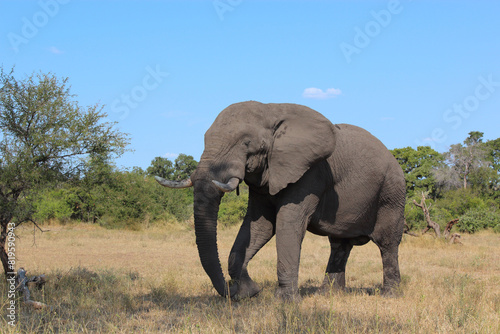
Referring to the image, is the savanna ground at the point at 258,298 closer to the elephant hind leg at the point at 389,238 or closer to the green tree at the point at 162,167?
the elephant hind leg at the point at 389,238

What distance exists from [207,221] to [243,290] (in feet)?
5.36

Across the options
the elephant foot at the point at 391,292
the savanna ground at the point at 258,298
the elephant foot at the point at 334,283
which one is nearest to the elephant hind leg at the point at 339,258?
the elephant foot at the point at 334,283

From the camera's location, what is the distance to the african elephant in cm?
647

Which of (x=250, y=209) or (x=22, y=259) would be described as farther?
(x=22, y=259)

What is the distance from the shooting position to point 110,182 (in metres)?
9.99

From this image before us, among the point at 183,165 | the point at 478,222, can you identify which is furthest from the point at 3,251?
the point at 183,165

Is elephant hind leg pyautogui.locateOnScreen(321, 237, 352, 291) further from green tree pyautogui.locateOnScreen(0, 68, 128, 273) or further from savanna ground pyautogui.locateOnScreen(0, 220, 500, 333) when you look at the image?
green tree pyautogui.locateOnScreen(0, 68, 128, 273)

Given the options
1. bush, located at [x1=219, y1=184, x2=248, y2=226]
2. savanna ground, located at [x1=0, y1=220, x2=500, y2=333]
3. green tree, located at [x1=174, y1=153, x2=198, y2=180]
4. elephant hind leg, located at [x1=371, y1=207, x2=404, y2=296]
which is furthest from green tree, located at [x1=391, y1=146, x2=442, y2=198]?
elephant hind leg, located at [x1=371, y1=207, x2=404, y2=296]

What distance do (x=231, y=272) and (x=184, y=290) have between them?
4.36 ft

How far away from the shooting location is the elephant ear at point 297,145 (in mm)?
6945

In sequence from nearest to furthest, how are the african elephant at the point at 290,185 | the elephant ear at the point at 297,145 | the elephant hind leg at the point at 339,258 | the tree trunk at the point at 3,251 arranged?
the african elephant at the point at 290,185
the elephant ear at the point at 297,145
the tree trunk at the point at 3,251
the elephant hind leg at the point at 339,258

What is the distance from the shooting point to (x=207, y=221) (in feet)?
20.8

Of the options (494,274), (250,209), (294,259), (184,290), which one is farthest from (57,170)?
(494,274)

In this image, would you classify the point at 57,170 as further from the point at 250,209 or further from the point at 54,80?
the point at 250,209
